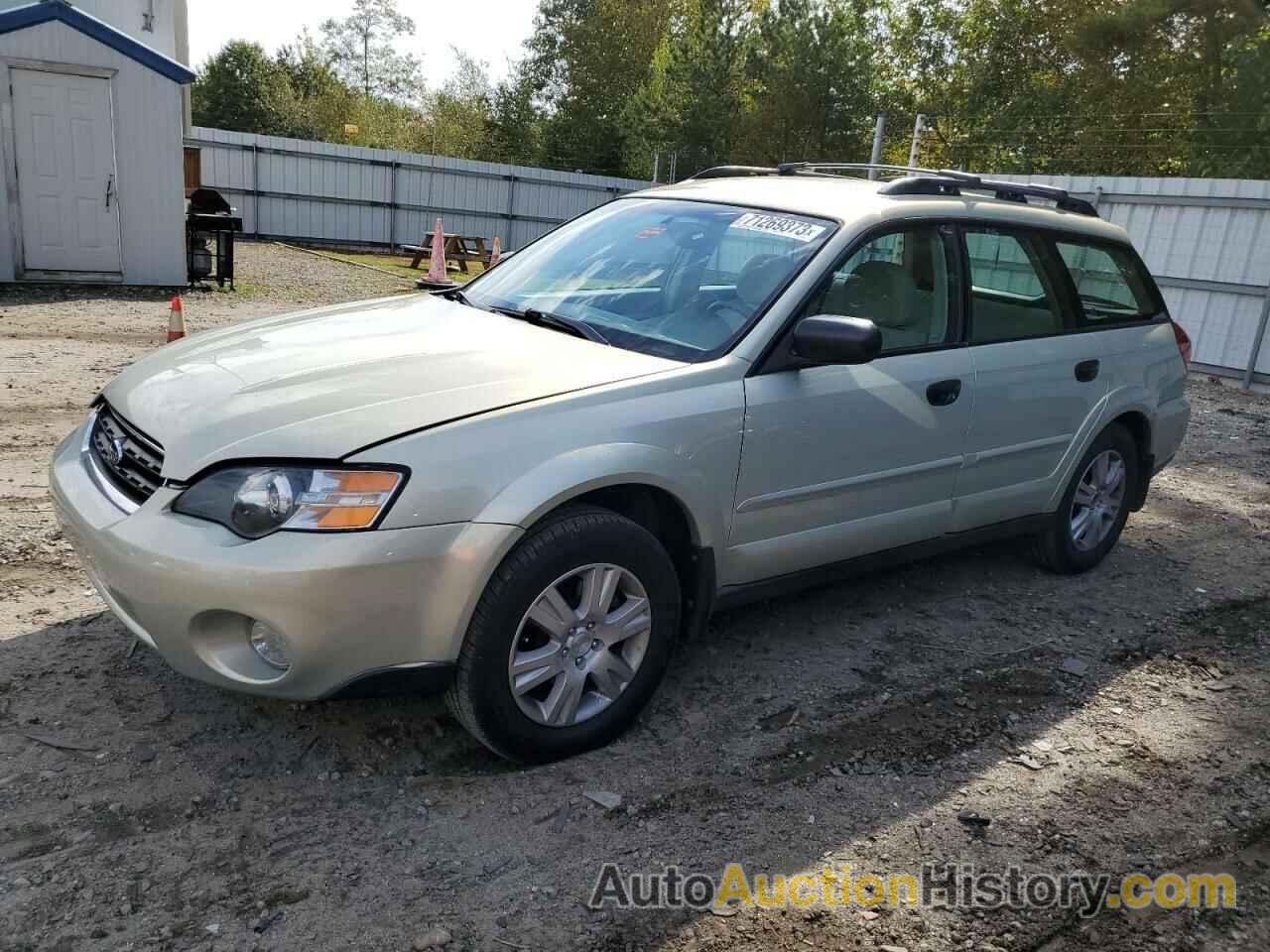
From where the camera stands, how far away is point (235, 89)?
157ft

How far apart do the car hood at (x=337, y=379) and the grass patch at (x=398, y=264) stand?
14.9 metres

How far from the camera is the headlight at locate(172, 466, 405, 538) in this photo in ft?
8.80

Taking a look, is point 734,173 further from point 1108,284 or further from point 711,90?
point 711,90

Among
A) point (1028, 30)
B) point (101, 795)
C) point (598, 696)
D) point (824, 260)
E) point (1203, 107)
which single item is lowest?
point (101, 795)

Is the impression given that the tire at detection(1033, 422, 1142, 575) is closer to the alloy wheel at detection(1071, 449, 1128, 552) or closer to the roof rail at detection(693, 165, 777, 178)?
the alloy wheel at detection(1071, 449, 1128, 552)

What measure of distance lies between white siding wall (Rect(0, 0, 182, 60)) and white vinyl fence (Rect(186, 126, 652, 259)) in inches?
144

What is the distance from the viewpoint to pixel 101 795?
2.88m

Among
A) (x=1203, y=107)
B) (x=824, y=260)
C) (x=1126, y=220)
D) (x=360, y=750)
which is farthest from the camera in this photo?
(x=1203, y=107)

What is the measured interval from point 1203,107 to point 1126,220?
14154 mm

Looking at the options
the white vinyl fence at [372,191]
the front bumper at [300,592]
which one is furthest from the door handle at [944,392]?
the white vinyl fence at [372,191]

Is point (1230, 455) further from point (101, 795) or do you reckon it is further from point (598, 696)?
point (101, 795)

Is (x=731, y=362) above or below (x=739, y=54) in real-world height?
below


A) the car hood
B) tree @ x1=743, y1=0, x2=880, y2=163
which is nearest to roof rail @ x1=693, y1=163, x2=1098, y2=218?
the car hood

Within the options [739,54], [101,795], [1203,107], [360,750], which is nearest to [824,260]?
[360,750]
